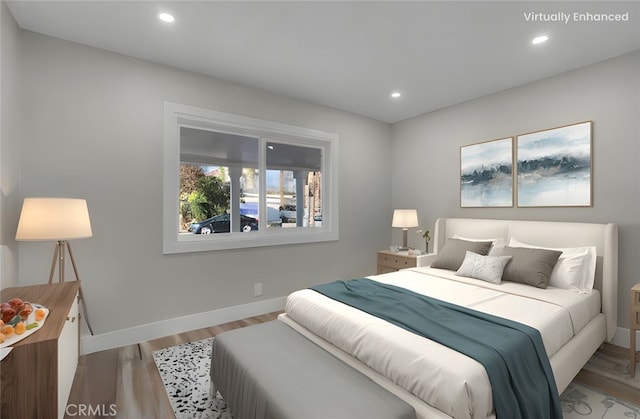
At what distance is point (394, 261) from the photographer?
4062 mm

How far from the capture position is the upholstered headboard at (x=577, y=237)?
2.60 metres

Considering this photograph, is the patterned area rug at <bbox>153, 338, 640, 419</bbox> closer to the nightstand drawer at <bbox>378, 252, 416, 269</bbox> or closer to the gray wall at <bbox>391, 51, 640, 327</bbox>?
the gray wall at <bbox>391, 51, 640, 327</bbox>

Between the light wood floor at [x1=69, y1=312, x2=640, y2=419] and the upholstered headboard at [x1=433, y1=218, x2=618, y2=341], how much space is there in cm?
52

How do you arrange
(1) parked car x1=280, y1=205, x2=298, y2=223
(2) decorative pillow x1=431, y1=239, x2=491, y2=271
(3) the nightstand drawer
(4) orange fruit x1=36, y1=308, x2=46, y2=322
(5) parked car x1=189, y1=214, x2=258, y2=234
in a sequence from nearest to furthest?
(4) orange fruit x1=36, y1=308, x2=46, y2=322 → (2) decorative pillow x1=431, y1=239, x2=491, y2=271 → (5) parked car x1=189, y1=214, x2=258, y2=234 → (3) the nightstand drawer → (1) parked car x1=280, y1=205, x2=298, y2=223

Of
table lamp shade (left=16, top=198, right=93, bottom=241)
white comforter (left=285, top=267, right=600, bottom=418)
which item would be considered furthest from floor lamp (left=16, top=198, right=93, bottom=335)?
white comforter (left=285, top=267, right=600, bottom=418)

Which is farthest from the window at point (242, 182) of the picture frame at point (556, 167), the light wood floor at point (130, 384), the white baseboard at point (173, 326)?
the picture frame at point (556, 167)

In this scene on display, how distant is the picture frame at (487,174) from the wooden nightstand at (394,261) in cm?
99

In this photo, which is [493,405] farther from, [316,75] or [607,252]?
[316,75]

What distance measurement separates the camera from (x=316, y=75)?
10.3 ft

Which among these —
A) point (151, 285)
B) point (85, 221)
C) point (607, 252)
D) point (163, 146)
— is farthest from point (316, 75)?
point (607, 252)

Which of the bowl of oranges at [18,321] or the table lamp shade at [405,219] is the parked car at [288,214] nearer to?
the table lamp shade at [405,219]

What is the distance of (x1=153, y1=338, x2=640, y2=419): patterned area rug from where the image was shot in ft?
6.15

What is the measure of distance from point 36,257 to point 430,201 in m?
4.30

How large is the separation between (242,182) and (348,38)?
6.43 ft
